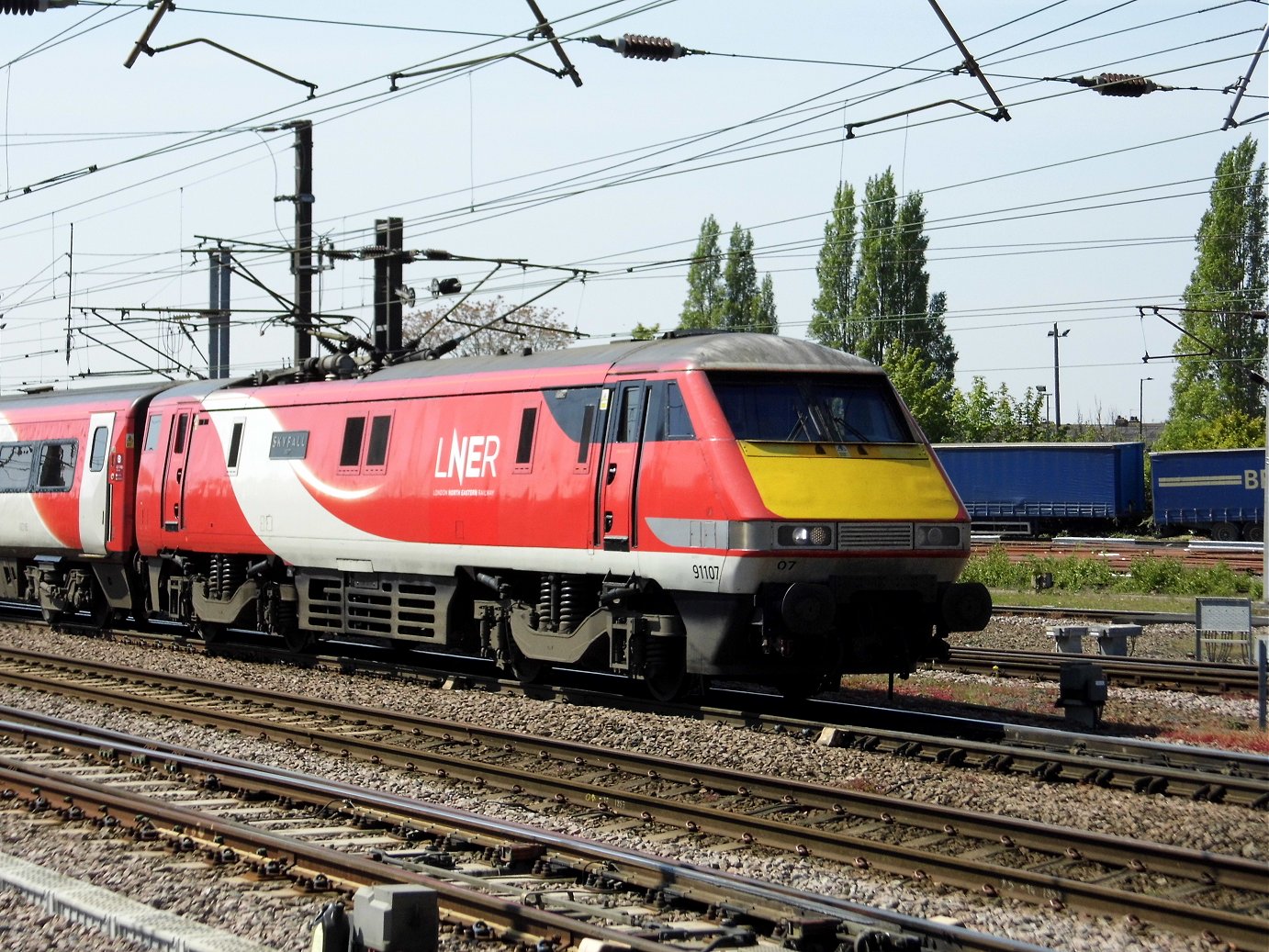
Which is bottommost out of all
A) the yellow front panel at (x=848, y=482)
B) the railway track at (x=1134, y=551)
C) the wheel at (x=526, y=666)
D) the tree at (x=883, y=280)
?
the wheel at (x=526, y=666)

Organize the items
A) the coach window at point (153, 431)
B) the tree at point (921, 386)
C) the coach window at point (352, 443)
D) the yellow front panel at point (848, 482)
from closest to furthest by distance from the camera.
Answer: the yellow front panel at point (848, 482) → the coach window at point (352, 443) → the coach window at point (153, 431) → the tree at point (921, 386)

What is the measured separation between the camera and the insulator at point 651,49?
49.6 feet

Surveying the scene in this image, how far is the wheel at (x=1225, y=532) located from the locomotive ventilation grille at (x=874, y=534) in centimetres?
3946

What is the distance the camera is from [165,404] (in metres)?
21.4

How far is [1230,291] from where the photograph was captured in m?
67.4

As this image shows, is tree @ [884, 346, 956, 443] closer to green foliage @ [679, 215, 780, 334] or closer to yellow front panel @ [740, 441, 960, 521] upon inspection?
green foliage @ [679, 215, 780, 334]

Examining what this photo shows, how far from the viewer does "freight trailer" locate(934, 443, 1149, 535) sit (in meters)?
51.4

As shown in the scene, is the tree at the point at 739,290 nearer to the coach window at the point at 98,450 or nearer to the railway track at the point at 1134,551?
the railway track at the point at 1134,551

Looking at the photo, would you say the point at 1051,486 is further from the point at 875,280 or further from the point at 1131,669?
the point at 1131,669

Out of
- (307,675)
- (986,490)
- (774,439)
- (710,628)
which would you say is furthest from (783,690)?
(986,490)

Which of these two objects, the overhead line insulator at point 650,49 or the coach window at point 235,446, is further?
the coach window at point 235,446

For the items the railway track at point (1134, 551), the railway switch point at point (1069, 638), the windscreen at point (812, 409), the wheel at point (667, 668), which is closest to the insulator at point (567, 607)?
the wheel at point (667, 668)

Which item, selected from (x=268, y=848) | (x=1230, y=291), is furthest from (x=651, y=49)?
(x=1230, y=291)

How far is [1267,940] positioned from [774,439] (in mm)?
6936
